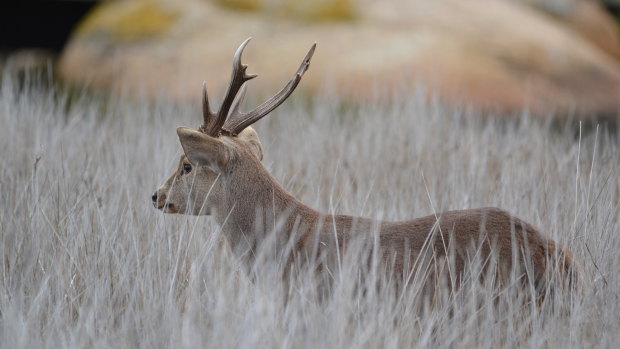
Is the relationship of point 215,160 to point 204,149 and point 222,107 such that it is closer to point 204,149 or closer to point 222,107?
point 204,149

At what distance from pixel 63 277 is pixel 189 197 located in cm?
47

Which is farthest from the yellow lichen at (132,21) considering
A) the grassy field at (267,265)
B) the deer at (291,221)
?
the deer at (291,221)

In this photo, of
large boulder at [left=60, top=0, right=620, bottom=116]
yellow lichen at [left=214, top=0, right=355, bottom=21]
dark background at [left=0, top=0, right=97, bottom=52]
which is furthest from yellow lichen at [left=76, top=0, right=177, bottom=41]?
dark background at [left=0, top=0, right=97, bottom=52]

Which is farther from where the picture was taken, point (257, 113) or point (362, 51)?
point (362, 51)

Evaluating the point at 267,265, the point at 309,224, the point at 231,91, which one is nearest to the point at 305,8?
the point at 231,91

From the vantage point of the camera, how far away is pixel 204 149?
292cm

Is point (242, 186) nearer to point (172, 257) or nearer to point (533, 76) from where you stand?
point (172, 257)

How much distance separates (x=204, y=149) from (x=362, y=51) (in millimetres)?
3883

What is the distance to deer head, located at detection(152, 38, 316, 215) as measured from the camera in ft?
9.66

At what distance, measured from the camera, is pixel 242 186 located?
9.81 ft

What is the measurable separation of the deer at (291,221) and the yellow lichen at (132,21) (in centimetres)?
444

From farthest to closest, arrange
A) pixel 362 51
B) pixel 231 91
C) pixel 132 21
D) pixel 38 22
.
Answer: pixel 38 22 < pixel 132 21 < pixel 362 51 < pixel 231 91

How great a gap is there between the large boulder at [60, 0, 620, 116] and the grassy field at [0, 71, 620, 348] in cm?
147

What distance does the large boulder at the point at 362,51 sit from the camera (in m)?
6.45
